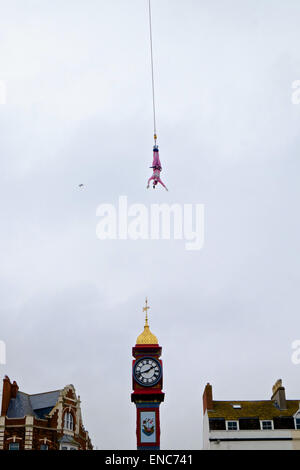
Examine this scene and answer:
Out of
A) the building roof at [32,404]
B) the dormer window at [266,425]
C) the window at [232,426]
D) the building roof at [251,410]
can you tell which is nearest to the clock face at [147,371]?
the building roof at [251,410]

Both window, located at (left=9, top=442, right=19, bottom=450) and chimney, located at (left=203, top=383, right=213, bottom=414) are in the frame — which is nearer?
window, located at (left=9, top=442, right=19, bottom=450)

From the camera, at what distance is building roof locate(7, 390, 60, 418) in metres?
57.1

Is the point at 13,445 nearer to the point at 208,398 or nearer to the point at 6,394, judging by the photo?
the point at 6,394

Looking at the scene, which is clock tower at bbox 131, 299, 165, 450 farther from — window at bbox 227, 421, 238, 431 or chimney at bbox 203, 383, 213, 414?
window at bbox 227, 421, 238, 431

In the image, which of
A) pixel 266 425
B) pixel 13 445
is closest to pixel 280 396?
pixel 266 425

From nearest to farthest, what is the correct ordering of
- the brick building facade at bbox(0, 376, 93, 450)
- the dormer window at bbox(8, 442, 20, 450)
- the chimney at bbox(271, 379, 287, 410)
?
the dormer window at bbox(8, 442, 20, 450)
the brick building facade at bbox(0, 376, 93, 450)
the chimney at bbox(271, 379, 287, 410)

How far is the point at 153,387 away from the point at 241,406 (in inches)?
376

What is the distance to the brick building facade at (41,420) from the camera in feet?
178

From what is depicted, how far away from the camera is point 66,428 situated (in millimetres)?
58062

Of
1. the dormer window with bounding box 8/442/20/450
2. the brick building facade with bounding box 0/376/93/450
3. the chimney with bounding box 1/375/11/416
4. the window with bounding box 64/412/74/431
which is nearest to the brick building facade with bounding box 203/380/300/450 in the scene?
the brick building facade with bounding box 0/376/93/450

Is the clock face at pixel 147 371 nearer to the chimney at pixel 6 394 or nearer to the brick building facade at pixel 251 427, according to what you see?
the brick building facade at pixel 251 427

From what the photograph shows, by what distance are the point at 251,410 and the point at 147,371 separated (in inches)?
433

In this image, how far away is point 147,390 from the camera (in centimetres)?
5894

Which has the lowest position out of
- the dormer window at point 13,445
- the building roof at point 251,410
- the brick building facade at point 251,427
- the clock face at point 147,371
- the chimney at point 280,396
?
the dormer window at point 13,445
